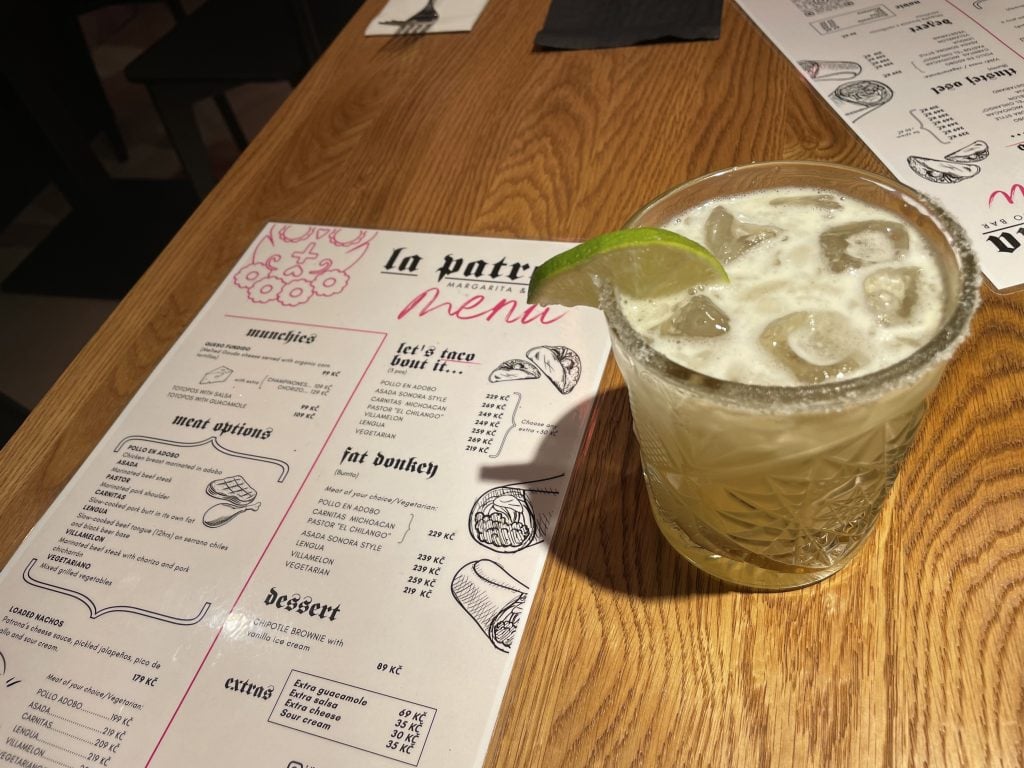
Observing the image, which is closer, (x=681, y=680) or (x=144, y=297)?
(x=681, y=680)

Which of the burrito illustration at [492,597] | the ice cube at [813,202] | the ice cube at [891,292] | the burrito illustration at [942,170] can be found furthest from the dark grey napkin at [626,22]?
the burrito illustration at [492,597]

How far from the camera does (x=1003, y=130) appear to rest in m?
0.98

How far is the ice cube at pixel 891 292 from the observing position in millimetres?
562

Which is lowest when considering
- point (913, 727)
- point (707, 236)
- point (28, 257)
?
point (28, 257)

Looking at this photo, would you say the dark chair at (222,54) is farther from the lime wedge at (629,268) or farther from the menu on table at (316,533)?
the lime wedge at (629,268)

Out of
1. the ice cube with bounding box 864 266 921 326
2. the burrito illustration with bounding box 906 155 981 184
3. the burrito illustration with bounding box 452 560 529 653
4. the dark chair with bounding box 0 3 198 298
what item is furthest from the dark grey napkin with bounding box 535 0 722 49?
the dark chair with bounding box 0 3 198 298

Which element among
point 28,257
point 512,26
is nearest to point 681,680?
point 512,26

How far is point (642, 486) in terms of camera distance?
2.43 ft

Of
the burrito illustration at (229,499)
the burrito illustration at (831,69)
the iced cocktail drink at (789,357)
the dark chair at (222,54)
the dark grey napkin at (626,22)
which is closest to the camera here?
the iced cocktail drink at (789,357)

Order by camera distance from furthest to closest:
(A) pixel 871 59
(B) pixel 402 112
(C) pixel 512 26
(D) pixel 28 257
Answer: (D) pixel 28 257, (C) pixel 512 26, (B) pixel 402 112, (A) pixel 871 59

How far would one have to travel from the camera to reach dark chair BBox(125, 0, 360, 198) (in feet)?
6.23

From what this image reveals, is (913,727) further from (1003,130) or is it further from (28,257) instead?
(28,257)

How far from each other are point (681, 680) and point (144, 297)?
33.7 inches

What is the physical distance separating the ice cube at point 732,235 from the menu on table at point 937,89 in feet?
1.14
